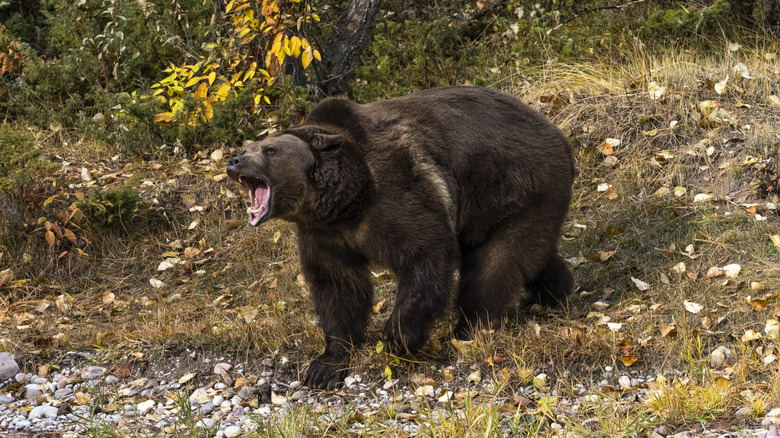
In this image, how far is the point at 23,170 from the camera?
719cm

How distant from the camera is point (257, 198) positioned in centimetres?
484

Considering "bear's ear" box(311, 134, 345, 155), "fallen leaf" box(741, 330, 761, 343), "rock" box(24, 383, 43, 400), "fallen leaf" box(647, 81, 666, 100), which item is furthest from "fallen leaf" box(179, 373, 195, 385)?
"fallen leaf" box(647, 81, 666, 100)

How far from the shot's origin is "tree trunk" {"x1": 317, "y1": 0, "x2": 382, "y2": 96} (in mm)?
7871

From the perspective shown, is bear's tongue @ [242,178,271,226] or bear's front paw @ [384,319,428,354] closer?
bear's tongue @ [242,178,271,226]

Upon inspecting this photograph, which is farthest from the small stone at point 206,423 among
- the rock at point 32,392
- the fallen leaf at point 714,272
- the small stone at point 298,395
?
the fallen leaf at point 714,272

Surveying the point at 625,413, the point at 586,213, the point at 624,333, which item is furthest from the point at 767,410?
the point at 586,213

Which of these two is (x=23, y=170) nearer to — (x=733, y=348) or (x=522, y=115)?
(x=522, y=115)

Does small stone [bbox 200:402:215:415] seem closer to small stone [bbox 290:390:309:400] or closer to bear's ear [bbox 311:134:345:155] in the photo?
small stone [bbox 290:390:309:400]

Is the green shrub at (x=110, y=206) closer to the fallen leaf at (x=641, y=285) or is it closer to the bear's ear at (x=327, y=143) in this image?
the bear's ear at (x=327, y=143)

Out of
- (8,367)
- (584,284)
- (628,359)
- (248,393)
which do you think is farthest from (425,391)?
(8,367)

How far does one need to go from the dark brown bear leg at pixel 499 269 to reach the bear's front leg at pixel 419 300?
37 cm

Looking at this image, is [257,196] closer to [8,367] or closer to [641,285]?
[8,367]

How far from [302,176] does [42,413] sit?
1.87 metres

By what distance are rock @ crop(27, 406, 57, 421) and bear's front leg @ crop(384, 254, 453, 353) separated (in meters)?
1.84
